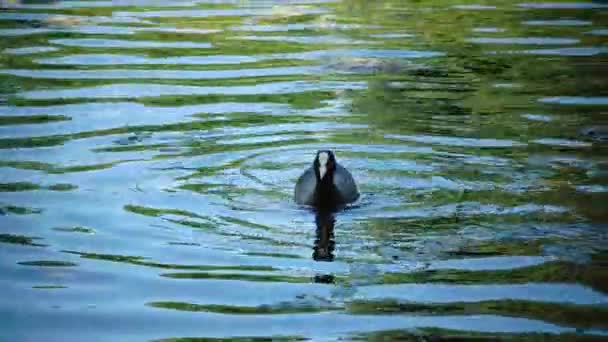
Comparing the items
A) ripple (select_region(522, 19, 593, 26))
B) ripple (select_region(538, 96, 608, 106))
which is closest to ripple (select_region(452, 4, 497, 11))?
ripple (select_region(522, 19, 593, 26))

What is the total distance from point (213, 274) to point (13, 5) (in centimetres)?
1670

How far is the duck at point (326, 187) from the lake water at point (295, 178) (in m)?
0.22

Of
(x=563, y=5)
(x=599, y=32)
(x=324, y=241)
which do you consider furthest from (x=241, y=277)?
(x=563, y=5)

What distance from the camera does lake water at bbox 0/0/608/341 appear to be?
9711mm

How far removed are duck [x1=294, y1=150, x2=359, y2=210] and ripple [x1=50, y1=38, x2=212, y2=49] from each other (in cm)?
921

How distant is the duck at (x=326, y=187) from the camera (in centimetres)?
1255

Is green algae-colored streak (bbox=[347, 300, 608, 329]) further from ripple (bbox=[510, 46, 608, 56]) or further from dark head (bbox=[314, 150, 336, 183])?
ripple (bbox=[510, 46, 608, 56])

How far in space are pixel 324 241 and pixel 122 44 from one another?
10985 millimetres

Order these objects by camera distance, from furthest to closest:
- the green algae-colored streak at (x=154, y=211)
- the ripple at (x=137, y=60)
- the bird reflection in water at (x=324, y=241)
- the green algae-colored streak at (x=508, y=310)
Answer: the ripple at (x=137, y=60) → the green algae-colored streak at (x=154, y=211) → the bird reflection in water at (x=324, y=241) → the green algae-colored streak at (x=508, y=310)

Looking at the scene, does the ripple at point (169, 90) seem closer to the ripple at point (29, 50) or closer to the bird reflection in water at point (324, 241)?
the ripple at point (29, 50)

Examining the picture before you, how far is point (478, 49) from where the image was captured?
2094 centimetres

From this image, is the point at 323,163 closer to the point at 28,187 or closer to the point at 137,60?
the point at 28,187

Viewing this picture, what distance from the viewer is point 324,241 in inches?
Answer: 451

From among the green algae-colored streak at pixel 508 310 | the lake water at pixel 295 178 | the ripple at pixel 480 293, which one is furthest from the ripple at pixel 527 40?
the green algae-colored streak at pixel 508 310
